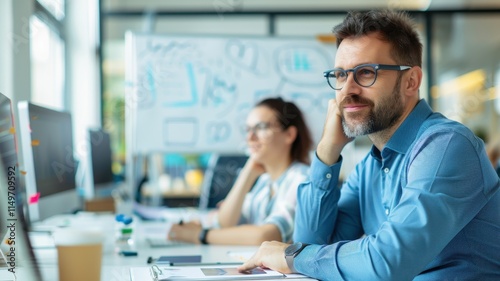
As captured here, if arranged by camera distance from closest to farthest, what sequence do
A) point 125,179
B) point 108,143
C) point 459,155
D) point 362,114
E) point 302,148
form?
point 459,155 < point 362,114 < point 302,148 < point 108,143 < point 125,179

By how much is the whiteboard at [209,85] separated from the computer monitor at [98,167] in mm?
434

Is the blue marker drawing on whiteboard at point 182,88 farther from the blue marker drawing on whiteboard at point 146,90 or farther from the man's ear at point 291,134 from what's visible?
the man's ear at point 291,134

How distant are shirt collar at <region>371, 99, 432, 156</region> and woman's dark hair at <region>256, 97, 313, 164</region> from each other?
98cm

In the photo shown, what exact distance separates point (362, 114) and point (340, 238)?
0.42 metres

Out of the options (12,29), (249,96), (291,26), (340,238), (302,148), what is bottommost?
(340,238)

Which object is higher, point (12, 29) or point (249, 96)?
point (12, 29)

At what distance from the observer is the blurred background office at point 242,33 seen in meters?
4.65

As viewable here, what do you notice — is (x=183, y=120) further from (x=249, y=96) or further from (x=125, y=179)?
(x=125, y=179)

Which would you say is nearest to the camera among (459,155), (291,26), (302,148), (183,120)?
(459,155)

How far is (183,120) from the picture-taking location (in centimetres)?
377

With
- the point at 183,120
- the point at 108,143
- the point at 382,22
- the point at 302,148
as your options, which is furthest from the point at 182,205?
the point at 382,22

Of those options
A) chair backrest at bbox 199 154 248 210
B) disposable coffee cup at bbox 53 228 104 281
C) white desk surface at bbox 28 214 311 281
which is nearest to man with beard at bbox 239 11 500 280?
white desk surface at bbox 28 214 311 281

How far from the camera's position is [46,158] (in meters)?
1.86

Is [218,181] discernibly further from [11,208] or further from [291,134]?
[11,208]
